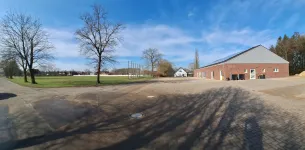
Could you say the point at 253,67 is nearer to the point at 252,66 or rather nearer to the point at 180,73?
the point at 252,66

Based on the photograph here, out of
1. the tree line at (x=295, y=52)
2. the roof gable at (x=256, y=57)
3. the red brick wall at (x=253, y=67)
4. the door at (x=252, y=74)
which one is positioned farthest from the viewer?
the tree line at (x=295, y=52)

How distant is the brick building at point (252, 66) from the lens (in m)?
30.8

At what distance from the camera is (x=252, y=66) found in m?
31.6

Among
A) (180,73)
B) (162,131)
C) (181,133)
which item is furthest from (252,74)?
(180,73)

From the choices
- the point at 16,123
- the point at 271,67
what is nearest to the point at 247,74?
the point at 271,67

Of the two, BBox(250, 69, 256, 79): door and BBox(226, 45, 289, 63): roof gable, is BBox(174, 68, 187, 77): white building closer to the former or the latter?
BBox(226, 45, 289, 63): roof gable

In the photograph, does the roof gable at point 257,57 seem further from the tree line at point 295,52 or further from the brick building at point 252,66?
the tree line at point 295,52

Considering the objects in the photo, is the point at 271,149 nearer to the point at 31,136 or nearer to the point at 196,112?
the point at 196,112

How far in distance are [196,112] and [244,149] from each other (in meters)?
3.39

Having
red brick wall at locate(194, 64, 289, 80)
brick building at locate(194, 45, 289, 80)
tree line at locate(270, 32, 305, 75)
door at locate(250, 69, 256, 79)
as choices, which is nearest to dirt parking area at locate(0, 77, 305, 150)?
red brick wall at locate(194, 64, 289, 80)

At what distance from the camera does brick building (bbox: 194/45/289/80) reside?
3083cm

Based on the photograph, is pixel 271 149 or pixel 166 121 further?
pixel 166 121

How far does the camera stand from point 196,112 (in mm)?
6934

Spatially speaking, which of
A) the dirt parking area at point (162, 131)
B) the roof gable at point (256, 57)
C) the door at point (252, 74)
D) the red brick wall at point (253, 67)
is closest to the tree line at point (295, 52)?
the red brick wall at point (253, 67)
